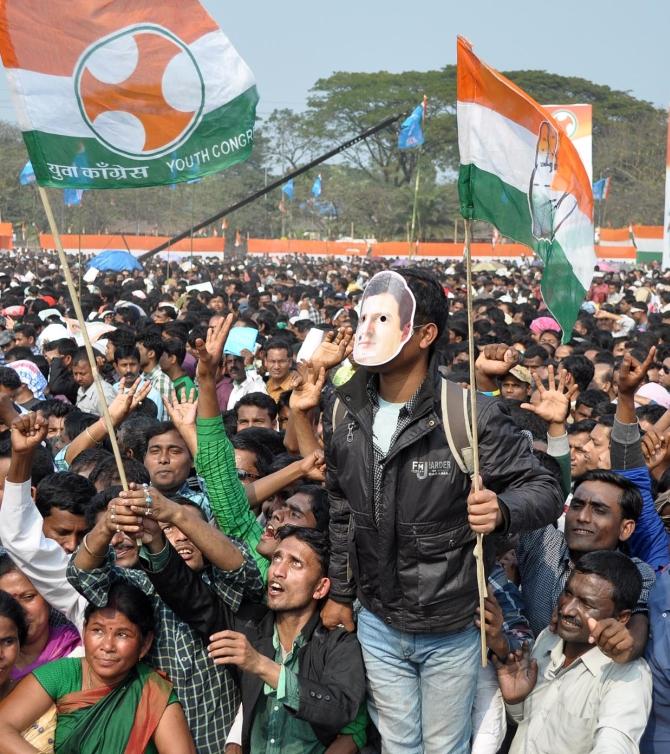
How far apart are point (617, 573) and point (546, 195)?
4.26ft

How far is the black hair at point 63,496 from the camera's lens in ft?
13.3

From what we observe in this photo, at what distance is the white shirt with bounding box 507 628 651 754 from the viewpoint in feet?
10.1

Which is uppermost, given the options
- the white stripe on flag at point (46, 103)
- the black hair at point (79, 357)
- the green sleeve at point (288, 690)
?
the white stripe on flag at point (46, 103)

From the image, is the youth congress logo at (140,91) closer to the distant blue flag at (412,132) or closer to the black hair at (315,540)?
the black hair at (315,540)

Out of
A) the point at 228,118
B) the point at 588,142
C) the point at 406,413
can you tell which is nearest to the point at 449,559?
the point at 406,413

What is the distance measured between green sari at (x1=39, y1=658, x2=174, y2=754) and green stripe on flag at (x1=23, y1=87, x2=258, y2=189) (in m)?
1.52

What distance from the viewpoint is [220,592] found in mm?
3367

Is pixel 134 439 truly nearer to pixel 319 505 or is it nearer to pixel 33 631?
pixel 319 505

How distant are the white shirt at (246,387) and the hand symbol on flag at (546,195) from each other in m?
3.90

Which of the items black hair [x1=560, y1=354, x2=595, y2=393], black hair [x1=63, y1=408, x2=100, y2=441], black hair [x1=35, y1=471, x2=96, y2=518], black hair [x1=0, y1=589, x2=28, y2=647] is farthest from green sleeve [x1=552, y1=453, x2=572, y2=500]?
black hair [x1=560, y1=354, x2=595, y2=393]

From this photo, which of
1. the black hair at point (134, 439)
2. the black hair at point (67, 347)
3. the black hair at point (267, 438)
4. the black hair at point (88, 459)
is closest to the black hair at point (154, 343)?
the black hair at point (67, 347)

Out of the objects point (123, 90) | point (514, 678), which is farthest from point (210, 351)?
point (514, 678)

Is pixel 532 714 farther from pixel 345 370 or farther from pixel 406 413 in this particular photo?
pixel 345 370

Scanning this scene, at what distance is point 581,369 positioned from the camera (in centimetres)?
777
